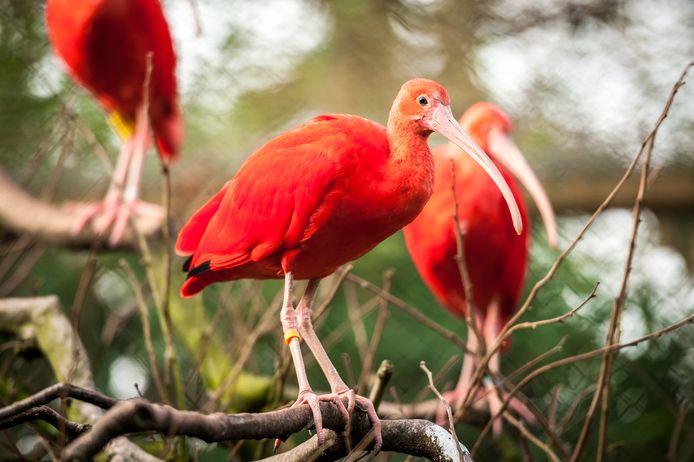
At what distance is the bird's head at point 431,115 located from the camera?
1.66 meters

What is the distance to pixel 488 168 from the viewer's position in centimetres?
165

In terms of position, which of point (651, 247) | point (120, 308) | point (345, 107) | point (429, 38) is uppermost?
point (429, 38)

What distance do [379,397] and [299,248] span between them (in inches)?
12.3

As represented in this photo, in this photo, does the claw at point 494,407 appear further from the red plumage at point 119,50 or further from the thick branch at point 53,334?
the red plumage at point 119,50

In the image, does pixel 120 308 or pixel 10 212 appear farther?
pixel 120 308

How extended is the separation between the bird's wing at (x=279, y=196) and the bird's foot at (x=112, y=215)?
1320 millimetres

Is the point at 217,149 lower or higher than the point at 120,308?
higher

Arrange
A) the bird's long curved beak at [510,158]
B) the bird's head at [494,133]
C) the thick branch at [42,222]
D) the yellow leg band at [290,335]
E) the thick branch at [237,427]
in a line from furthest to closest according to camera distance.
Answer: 1. the thick branch at [42,222]
2. the bird's head at [494,133]
3. the bird's long curved beak at [510,158]
4. the yellow leg band at [290,335]
5. the thick branch at [237,427]

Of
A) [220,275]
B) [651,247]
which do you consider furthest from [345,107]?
[220,275]

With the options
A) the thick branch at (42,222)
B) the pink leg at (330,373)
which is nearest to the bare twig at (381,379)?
the pink leg at (330,373)

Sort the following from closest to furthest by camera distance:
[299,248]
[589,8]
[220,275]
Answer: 1. [299,248]
2. [220,275]
3. [589,8]

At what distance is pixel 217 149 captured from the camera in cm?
439

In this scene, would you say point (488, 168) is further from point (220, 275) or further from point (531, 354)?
point (531, 354)

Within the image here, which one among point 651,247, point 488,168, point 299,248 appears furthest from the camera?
point 651,247
